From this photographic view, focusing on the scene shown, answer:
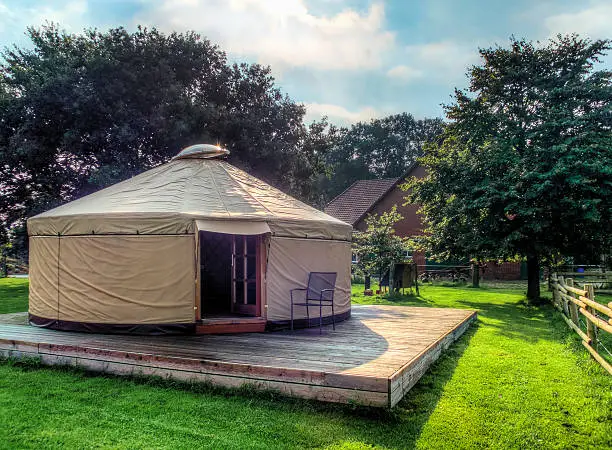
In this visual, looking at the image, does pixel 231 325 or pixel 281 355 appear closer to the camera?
pixel 281 355

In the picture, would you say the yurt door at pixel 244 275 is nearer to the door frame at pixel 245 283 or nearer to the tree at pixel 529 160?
the door frame at pixel 245 283

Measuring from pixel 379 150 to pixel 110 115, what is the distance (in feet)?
91.8

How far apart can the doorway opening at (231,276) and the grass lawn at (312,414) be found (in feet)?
7.20

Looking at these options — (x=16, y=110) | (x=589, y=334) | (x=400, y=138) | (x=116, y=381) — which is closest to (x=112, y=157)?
(x=16, y=110)

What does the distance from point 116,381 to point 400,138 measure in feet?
116

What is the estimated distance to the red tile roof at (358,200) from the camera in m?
21.0

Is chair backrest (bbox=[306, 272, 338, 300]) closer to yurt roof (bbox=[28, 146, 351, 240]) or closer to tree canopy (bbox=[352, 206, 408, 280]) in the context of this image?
yurt roof (bbox=[28, 146, 351, 240])

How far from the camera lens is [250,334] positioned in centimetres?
544

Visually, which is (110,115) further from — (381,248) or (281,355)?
(281,355)

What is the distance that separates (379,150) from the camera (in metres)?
37.5

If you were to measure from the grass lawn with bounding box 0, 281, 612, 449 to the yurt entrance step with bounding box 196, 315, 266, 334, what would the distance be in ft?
4.62

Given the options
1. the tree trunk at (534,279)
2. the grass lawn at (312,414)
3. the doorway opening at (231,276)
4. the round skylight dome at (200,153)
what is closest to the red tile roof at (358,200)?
the tree trunk at (534,279)

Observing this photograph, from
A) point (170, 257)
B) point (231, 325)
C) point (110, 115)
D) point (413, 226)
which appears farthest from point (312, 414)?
point (413, 226)

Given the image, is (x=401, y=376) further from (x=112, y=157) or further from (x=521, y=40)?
(x=112, y=157)
